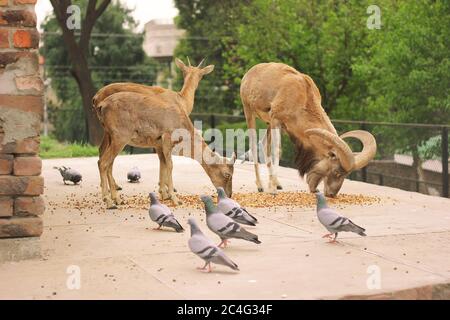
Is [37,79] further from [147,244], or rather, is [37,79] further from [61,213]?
[61,213]

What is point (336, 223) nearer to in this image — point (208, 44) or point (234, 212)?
point (234, 212)

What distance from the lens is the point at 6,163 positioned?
25.2 feet

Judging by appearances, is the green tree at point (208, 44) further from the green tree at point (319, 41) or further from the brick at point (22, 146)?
the brick at point (22, 146)

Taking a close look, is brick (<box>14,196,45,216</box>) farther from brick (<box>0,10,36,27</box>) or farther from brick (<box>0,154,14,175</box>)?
brick (<box>0,10,36,27</box>)

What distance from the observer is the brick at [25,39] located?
7.60 metres

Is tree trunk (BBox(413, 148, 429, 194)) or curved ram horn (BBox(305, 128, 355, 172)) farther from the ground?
curved ram horn (BBox(305, 128, 355, 172))

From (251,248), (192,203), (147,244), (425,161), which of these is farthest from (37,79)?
(425,161)

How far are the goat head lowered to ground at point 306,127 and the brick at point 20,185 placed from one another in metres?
5.05

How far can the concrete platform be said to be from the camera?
658 centimetres

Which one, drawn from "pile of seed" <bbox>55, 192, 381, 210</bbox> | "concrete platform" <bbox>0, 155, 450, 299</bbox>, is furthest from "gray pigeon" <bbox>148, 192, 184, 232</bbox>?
"pile of seed" <bbox>55, 192, 381, 210</bbox>

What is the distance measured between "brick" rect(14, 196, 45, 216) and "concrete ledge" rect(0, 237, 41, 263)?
27cm

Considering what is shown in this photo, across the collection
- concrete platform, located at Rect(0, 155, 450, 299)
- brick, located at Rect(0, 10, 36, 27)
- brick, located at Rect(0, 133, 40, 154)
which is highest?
brick, located at Rect(0, 10, 36, 27)

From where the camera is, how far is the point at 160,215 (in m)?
9.10
